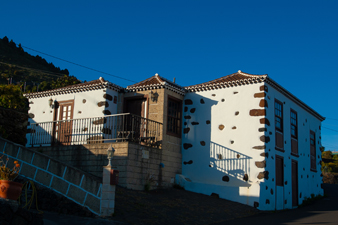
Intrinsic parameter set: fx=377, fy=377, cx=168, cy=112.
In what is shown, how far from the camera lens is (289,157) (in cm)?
1719

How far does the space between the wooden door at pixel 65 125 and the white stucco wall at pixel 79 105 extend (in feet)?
0.70

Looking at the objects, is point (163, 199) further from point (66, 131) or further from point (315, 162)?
point (315, 162)

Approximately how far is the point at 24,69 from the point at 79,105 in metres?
39.6

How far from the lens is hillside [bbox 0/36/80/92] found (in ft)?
156

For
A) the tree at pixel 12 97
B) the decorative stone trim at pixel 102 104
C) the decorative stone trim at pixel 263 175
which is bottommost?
the decorative stone trim at pixel 263 175

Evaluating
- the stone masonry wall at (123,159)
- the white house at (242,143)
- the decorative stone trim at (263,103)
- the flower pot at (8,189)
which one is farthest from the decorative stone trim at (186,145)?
the flower pot at (8,189)

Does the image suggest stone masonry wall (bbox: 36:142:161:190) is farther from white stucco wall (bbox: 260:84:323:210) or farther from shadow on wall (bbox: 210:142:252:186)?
white stucco wall (bbox: 260:84:323:210)

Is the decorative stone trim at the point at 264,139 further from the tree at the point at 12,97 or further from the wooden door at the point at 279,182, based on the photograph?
the tree at the point at 12,97

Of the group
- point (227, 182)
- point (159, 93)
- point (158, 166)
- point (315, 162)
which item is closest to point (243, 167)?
point (227, 182)

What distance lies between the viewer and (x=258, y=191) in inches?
565

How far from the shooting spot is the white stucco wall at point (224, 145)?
15.0 m

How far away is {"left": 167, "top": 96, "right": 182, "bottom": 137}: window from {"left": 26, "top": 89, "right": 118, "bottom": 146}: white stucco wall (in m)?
2.53

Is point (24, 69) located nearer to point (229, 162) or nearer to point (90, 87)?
point (90, 87)

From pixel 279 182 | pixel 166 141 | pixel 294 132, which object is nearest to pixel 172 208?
pixel 166 141
